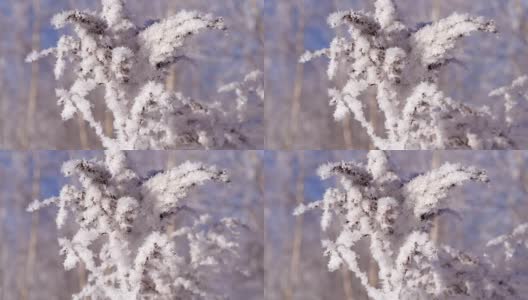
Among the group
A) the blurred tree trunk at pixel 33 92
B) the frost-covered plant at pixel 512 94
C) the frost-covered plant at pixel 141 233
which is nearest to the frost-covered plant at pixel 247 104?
the frost-covered plant at pixel 141 233

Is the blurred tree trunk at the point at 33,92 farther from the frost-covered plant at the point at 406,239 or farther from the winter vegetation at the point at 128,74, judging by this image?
the frost-covered plant at the point at 406,239

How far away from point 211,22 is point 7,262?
0.83 m

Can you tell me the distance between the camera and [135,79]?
1.83m

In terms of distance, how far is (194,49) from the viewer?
1844 millimetres

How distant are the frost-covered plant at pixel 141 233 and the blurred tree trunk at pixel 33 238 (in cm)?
4

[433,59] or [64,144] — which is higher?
[433,59]

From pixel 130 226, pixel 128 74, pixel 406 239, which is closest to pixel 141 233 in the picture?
pixel 130 226

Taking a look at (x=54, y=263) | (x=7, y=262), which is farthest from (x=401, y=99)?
(x=7, y=262)

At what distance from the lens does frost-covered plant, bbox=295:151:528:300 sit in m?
1.79

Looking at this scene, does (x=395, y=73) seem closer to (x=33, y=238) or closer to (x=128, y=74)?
(x=128, y=74)

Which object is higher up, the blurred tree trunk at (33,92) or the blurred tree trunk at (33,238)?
the blurred tree trunk at (33,92)

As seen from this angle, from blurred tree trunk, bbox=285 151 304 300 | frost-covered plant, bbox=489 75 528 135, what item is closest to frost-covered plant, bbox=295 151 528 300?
blurred tree trunk, bbox=285 151 304 300

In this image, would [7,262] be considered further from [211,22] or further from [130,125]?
[211,22]

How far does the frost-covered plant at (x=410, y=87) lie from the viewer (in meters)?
1.82
